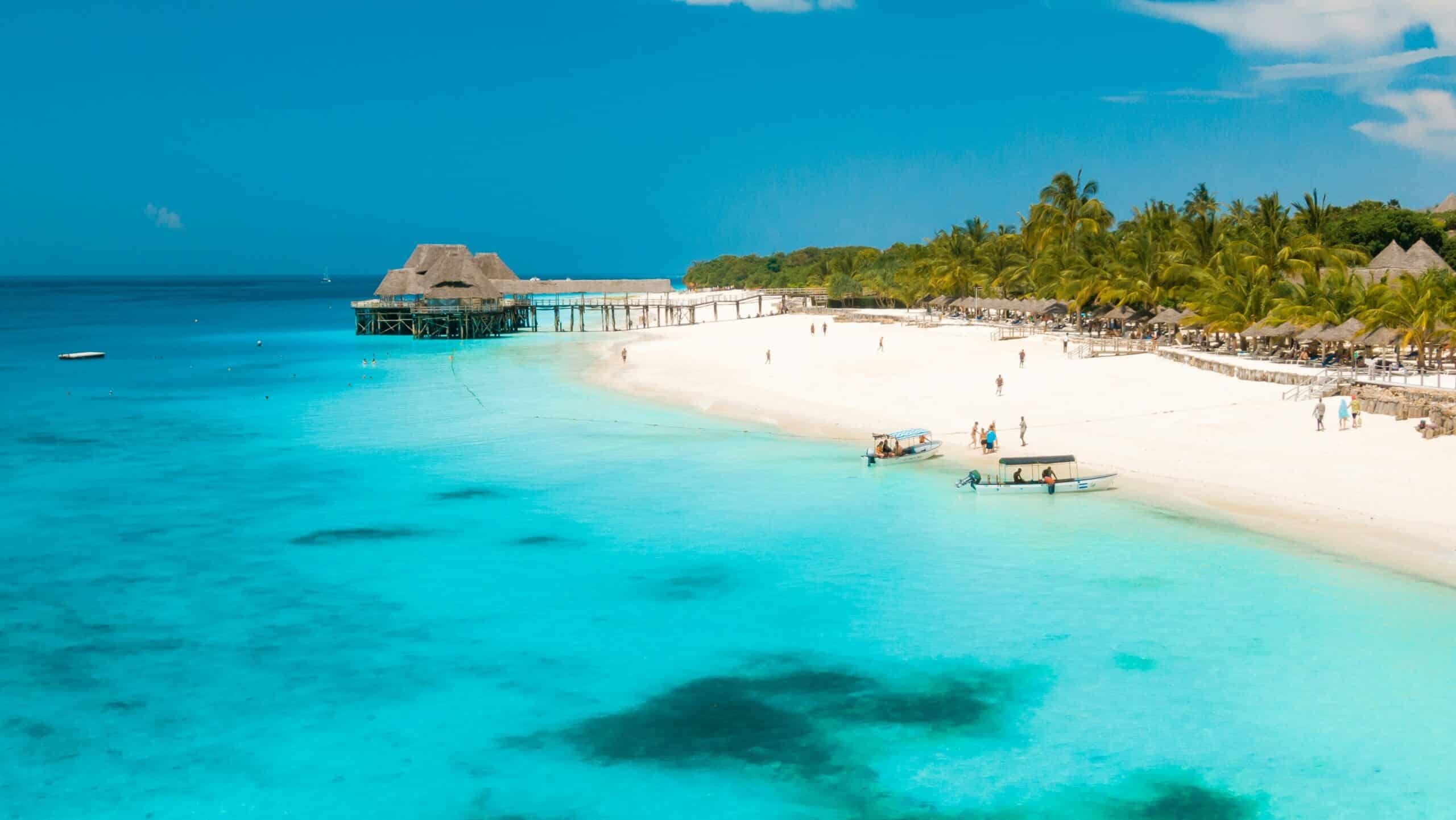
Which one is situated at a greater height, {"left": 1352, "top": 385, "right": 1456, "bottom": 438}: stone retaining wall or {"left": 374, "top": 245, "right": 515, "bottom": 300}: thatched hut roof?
{"left": 374, "top": 245, "right": 515, "bottom": 300}: thatched hut roof

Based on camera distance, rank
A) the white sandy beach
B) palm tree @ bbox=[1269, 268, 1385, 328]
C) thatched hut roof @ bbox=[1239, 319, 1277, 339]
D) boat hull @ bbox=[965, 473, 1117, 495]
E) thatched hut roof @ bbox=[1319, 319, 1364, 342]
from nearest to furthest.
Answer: the white sandy beach, boat hull @ bbox=[965, 473, 1117, 495], thatched hut roof @ bbox=[1319, 319, 1364, 342], palm tree @ bbox=[1269, 268, 1385, 328], thatched hut roof @ bbox=[1239, 319, 1277, 339]

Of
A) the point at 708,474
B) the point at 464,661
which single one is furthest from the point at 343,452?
the point at 464,661

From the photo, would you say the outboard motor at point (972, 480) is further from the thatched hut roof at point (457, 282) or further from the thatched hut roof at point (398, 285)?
the thatched hut roof at point (398, 285)

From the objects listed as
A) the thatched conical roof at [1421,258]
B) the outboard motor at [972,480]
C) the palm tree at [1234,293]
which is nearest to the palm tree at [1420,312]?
the palm tree at [1234,293]

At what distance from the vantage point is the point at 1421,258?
48094 mm

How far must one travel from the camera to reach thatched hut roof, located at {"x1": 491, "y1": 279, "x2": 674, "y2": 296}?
96.6 metres

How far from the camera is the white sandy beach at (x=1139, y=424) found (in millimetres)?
20562

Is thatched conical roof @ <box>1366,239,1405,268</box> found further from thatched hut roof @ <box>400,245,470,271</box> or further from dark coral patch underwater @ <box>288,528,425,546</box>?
thatched hut roof @ <box>400,245,470,271</box>

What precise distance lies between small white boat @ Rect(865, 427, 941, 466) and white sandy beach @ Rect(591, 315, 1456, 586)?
1.93 ft

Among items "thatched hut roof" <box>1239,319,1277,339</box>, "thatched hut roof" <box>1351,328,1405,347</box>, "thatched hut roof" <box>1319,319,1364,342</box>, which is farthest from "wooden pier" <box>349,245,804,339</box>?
"thatched hut roof" <box>1351,328,1405,347</box>

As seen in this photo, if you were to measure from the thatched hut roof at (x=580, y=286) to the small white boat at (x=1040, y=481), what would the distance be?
2833 inches

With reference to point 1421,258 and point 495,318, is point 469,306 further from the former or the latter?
point 1421,258

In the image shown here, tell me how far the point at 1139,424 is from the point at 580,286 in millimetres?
84124

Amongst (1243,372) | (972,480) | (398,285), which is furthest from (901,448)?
(398,285)
